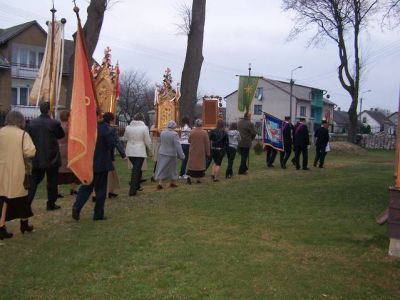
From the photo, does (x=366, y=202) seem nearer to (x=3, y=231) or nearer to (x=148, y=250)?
(x=148, y=250)

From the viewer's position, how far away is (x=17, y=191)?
7.87 meters

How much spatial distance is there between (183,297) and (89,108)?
4406 millimetres

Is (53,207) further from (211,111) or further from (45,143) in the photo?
(211,111)

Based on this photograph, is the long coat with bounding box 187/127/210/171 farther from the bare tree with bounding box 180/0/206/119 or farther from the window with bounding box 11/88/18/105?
the window with bounding box 11/88/18/105

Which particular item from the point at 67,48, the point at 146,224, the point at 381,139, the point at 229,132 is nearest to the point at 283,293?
the point at 146,224

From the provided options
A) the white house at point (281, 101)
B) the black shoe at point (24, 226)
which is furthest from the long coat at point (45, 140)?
the white house at point (281, 101)

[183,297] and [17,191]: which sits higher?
[17,191]

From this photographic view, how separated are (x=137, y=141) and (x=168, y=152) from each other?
1.16 metres

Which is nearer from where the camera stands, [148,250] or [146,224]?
[148,250]

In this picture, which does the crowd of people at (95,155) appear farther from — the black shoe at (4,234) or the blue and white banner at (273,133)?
the blue and white banner at (273,133)

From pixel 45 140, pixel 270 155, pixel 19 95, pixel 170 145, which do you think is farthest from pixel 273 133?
pixel 19 95

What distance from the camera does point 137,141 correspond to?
1191cm

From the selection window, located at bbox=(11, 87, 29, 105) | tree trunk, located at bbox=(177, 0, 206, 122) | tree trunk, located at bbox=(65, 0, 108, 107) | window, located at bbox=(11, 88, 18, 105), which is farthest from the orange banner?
window, located at bbox=(11, 88, 18, 105)

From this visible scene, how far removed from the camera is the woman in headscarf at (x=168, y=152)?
12.8 m
